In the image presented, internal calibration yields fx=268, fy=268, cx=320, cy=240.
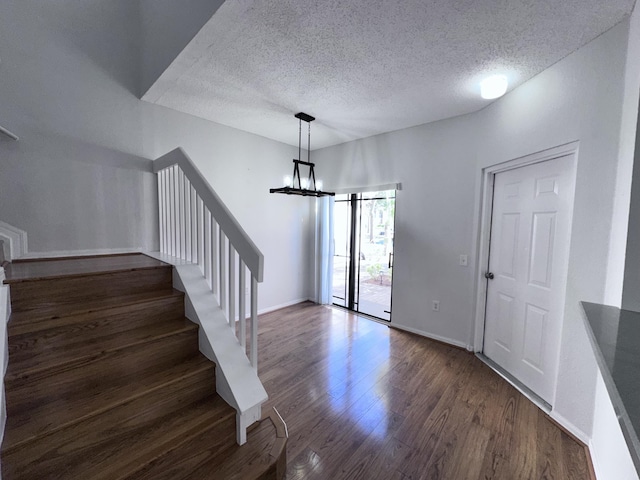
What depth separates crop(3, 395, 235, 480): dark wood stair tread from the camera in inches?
42.7

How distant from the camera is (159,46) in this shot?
2.24m

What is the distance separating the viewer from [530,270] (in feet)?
7.66

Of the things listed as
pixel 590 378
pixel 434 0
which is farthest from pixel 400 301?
pixel 434 0

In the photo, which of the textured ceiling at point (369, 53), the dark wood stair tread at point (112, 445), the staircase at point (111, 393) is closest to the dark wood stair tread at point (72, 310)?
the staircase at point (111, 393)

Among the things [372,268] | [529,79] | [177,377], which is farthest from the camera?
[372,268]

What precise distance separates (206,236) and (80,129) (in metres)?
1.58

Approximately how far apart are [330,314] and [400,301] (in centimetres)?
110

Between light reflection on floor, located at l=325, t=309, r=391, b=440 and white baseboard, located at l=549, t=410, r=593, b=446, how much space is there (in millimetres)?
1194

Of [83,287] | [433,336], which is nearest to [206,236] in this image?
[83,287]

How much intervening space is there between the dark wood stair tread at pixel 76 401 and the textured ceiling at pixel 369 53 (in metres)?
2.07

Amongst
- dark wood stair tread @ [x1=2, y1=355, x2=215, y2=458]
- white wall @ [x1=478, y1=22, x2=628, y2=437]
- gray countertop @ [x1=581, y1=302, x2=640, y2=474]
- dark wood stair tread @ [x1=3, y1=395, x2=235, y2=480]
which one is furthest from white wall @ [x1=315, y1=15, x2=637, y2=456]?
dark wood stair tread @ [x1=2, y1=355, x2=215, y2=458]

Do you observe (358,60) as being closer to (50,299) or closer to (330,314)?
(50,299)

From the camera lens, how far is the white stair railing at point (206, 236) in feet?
5.23

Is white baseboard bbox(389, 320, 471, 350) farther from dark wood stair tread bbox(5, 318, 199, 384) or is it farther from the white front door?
dark wood stair tread bbox(5, 318, 199, 384)
